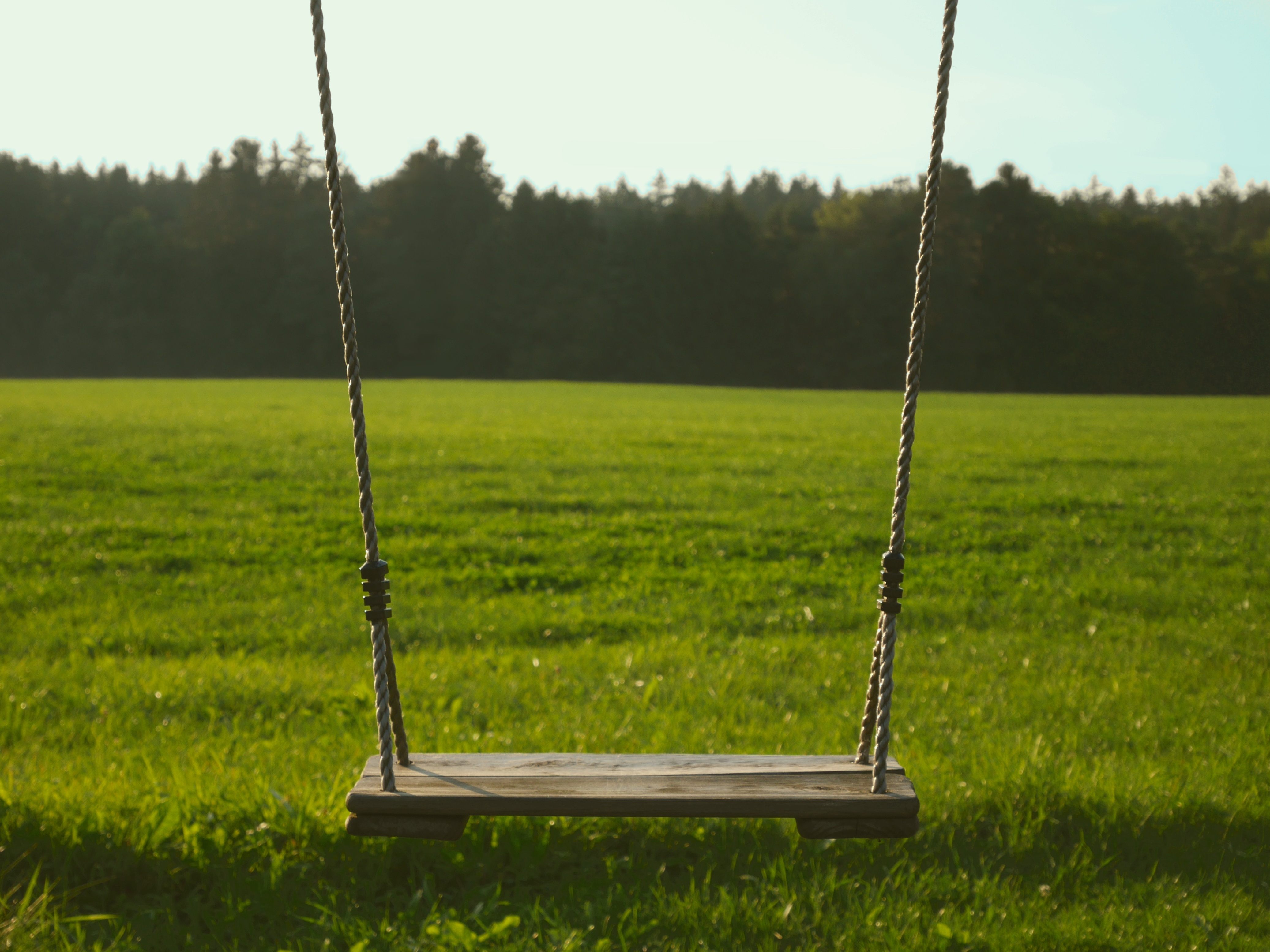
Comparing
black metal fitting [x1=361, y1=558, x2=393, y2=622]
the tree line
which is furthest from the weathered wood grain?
the tree line

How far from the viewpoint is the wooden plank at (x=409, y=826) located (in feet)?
7.67

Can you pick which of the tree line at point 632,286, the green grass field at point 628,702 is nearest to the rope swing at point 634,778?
the green grass field at point 628,702

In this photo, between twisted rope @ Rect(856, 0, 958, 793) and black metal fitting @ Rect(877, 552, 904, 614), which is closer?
twisted rope @ Rect(856, 0, 958, 793)

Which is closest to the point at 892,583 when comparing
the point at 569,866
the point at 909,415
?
the point at 909,415

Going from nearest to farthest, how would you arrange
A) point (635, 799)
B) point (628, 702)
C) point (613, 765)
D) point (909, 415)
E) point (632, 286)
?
point (635, 799), point (909, 415), point (613, 765), point (628, 702), point (632, 286)

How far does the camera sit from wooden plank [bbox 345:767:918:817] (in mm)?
2320

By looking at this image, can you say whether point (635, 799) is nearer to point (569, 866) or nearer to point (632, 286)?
point (569, 866)

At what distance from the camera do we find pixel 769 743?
4.01 m

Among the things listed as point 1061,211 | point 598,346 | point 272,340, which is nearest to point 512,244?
point 598,346

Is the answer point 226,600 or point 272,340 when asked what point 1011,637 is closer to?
point 226,600

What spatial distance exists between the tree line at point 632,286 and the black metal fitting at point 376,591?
2290 inches

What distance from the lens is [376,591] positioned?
8.33 ft

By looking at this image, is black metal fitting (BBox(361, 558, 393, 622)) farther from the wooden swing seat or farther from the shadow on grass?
the shadow on grass

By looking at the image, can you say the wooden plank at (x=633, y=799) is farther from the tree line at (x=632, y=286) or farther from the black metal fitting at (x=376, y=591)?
the tree line at (x=632, y=286)
